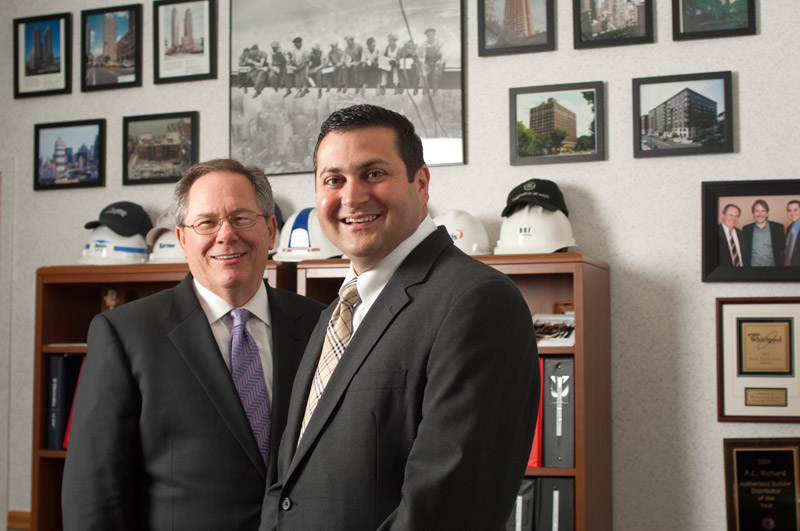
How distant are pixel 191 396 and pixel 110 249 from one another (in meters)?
1.95

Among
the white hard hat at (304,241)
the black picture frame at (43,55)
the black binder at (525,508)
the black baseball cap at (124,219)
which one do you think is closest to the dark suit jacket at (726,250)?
the black binder at (525,508)

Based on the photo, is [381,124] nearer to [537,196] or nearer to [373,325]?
[373,325]

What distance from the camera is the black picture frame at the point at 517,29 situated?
3.25 m

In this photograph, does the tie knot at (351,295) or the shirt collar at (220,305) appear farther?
the shirt collar at (220,305)

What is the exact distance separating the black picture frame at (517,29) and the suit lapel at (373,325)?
2.12 m

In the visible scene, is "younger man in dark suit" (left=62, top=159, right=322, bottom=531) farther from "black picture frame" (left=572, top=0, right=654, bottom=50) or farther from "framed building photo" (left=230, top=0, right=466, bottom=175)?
"black picture frame" (left=572, top=0, right=654, bottom=50)

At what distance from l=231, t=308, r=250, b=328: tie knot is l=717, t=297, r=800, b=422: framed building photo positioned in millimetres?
2028

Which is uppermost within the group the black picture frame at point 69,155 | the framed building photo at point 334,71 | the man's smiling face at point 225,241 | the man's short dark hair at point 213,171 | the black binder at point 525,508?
the framed building photo at point 334,71

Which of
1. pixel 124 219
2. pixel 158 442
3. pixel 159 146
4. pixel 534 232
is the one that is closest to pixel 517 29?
pixel 534 232

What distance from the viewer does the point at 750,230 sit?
9.89ft

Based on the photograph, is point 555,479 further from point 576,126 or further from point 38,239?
point 38,239

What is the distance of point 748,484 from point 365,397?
7.55 feet

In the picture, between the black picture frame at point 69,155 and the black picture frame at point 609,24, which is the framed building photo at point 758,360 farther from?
the black picture frame at point 69,155

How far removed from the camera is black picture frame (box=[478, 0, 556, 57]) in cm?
325
